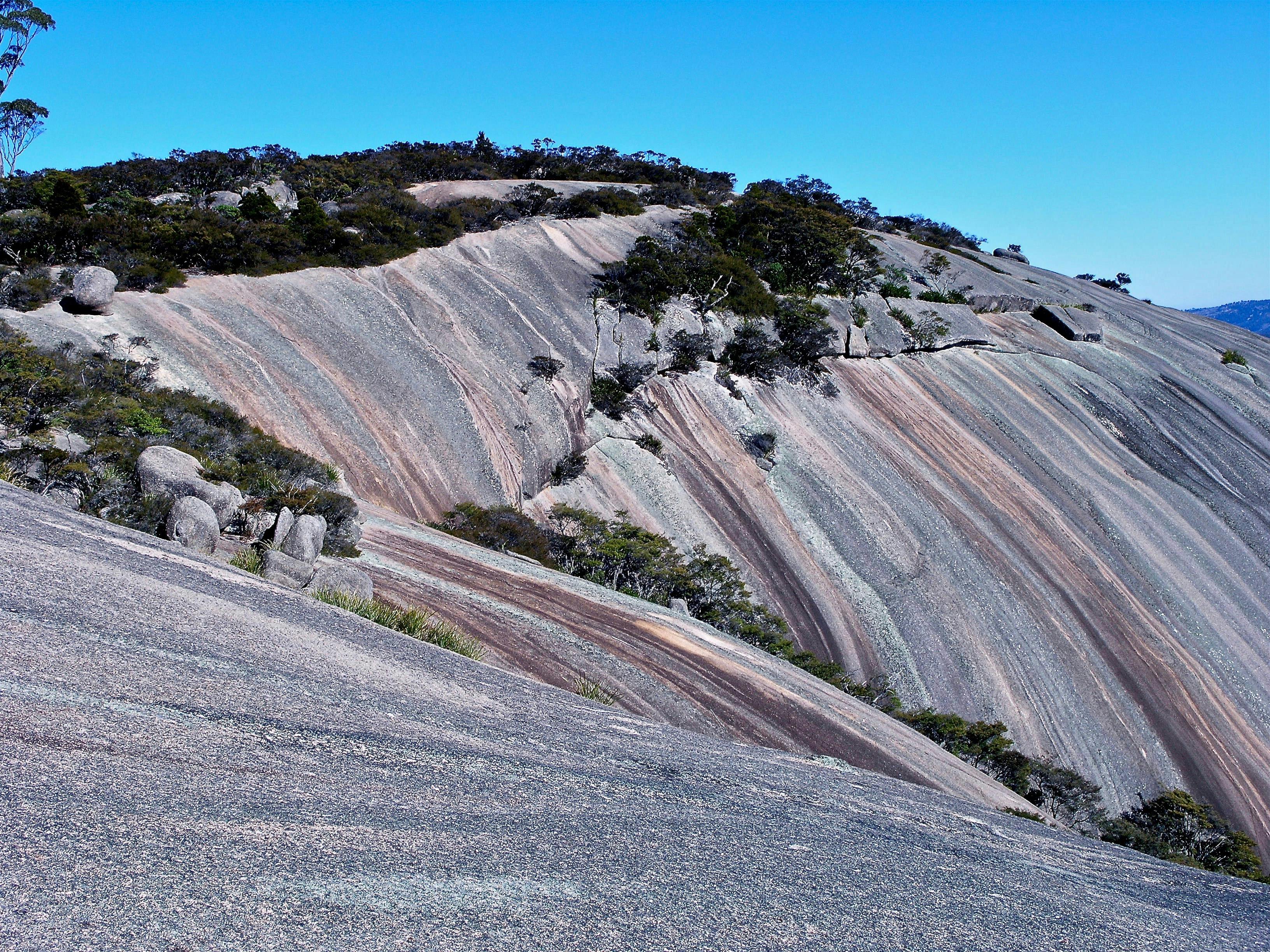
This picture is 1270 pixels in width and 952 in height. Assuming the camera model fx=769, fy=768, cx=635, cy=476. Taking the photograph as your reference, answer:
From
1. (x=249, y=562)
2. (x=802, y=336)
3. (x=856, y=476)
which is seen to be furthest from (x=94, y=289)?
(x=802, y=336)

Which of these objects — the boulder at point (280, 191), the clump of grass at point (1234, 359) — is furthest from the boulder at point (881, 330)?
the boulder at point (280, 191)

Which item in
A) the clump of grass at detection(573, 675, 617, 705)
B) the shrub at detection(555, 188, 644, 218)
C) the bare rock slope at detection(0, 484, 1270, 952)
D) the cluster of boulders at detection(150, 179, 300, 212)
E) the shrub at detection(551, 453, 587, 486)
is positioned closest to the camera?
the bare rock slope at detection(0, 484, 1270, 952)

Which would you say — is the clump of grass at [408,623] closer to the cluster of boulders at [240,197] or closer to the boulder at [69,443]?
the boulder at [69,443]

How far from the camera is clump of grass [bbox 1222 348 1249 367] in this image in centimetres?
5225

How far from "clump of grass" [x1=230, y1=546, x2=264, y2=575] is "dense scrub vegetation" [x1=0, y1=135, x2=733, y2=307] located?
14.5 meters

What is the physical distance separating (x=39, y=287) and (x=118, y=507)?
13500 millimetres

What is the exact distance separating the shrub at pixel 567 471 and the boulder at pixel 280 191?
62.4 feet

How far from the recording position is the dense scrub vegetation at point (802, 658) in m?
20.5

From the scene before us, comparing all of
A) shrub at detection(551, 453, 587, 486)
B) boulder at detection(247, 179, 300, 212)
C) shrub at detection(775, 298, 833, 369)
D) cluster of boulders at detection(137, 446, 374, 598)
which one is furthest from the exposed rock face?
cluster of boulders at detection(137, 446, 374, 598)

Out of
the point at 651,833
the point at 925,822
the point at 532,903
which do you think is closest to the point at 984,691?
the point at 925,822

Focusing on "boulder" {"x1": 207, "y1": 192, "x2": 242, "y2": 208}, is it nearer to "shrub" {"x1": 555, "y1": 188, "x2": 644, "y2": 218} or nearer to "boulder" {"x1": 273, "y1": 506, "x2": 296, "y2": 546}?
"shrub" {"x1": 555, "y1": 188, "x2": 644, "y2": 218}

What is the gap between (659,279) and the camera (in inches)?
1368

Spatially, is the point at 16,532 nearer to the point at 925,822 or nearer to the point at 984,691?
the point at 925,822

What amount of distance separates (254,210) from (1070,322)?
47.0 meters
